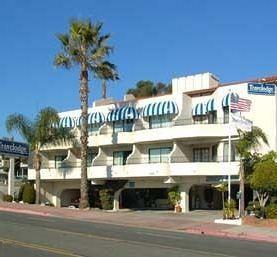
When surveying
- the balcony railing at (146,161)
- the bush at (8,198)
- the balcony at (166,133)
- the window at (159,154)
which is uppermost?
the balcony at (166,133)

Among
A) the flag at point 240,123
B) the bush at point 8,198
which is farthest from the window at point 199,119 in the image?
the bush at point 8,198

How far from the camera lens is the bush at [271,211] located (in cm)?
3738

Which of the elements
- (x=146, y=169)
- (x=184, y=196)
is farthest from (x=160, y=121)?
(x=184, y=196)

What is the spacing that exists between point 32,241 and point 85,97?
28554 mm

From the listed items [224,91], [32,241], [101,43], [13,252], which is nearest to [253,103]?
[224,91]

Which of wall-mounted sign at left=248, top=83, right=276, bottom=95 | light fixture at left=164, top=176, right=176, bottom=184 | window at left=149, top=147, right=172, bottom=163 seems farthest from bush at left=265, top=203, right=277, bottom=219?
window at left=149, top=147, right=172, bottom=163

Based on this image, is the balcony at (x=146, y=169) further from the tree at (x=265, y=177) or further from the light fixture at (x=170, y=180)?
the tree at (x=265, y=177)

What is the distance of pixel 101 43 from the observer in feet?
162

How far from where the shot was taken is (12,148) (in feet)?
203

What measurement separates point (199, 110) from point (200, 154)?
350 centimetres

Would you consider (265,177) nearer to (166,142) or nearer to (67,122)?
(166,142)

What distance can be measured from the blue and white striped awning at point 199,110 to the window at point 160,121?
2249 mm

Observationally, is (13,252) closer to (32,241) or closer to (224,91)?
(32,241)

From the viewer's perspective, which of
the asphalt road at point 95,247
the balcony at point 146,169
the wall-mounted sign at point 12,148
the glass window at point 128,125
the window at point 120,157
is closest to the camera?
the asphalt road at point 95,247
